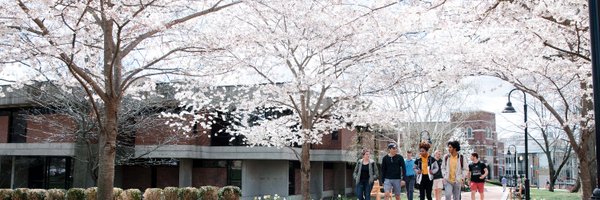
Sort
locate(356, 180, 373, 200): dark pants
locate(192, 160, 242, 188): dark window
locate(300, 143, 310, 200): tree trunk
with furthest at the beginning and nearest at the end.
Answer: locate(192, 160, 242, 188): dark window, locate(300, 143, 310, 200): tree trunk, locate(356, 180, 373, 200): dark pants

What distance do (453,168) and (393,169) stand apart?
1.28 m

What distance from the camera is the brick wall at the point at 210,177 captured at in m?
30.4

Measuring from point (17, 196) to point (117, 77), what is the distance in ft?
33.8

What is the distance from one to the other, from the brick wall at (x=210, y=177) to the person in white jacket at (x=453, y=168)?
19.0 meters

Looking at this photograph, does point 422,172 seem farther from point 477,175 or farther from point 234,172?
point 234,172

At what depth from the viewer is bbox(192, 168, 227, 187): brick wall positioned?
30.4m

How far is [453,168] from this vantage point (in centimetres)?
1259

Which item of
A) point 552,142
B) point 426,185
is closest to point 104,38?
point 426,185

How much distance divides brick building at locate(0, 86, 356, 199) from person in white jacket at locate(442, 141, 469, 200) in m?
15.9

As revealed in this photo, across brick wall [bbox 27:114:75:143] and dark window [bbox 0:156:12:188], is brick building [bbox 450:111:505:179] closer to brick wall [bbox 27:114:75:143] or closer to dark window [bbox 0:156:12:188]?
dark window [bbox 0:156:12:188]

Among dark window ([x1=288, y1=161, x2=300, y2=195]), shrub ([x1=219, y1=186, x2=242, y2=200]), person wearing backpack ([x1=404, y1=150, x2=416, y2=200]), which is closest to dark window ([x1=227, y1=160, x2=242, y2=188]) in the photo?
dark window ([x1=288, y1=161, x2=300, y2=195])

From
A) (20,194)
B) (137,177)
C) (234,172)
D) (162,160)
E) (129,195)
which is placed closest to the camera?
(129,195)

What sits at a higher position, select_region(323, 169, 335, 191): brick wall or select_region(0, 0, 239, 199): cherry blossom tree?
select_region(0, 0, 239, 199): cherry blossom tree

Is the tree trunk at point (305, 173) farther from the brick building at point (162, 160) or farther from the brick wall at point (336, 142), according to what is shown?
the brick wall at point (336, 142)
